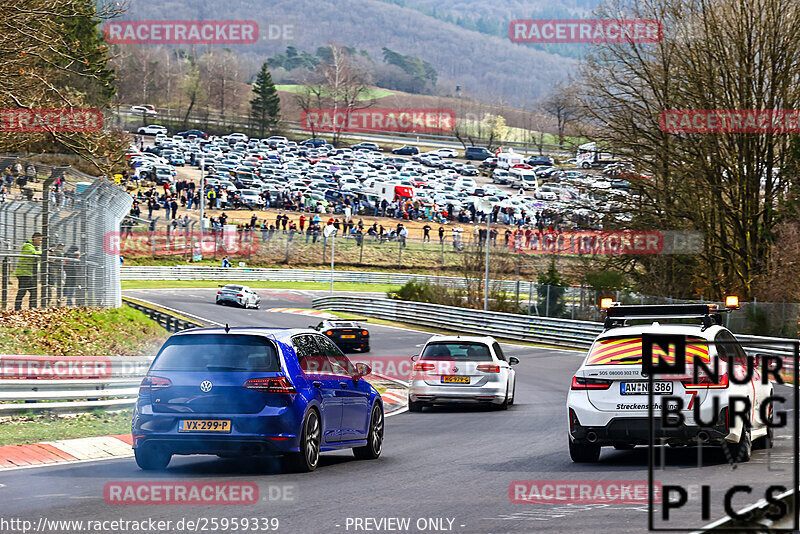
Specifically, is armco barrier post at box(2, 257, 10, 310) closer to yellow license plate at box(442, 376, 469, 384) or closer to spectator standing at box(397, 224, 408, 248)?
yellow license plate at box(442, 376, 469, 384)

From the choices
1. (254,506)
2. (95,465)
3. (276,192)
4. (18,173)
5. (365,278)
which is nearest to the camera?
(254,506)

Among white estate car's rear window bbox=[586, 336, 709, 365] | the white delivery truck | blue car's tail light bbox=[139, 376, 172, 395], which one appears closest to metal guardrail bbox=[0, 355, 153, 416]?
blue car's tail light bbox=[139, 376, 172, 395]

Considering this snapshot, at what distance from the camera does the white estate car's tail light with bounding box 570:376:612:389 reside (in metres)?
11.5

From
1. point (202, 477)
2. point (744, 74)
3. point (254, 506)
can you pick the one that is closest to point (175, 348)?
point (202, 477)

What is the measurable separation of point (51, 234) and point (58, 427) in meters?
8.60

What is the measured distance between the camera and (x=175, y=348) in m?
11.0

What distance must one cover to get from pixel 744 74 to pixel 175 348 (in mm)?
31612

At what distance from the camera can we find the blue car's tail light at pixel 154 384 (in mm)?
10734

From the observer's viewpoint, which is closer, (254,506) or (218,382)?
(254,506)

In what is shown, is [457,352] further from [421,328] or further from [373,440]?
[421,328]

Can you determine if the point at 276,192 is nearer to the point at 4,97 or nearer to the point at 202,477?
the point at 4,97

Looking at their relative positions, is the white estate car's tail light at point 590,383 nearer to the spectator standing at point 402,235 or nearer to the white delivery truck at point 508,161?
the spectator standing at point 402,235

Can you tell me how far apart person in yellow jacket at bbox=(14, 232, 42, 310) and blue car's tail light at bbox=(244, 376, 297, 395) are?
12.3 metres

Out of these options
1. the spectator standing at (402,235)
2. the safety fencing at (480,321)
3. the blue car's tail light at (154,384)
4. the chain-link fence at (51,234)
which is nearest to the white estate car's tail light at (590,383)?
the blue car's tail light at (154,384)
